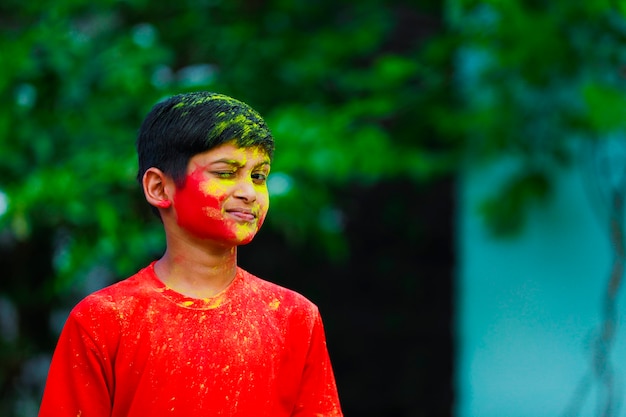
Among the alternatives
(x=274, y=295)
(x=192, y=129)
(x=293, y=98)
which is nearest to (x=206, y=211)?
(x=192, y=129)

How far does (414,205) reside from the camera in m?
7.80

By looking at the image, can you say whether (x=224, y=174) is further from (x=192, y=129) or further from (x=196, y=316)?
(x=196, y=316)

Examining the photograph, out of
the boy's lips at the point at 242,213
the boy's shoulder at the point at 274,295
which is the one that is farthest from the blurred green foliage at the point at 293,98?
the boy's lips at the point at 242,213

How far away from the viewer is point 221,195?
2.31 metres

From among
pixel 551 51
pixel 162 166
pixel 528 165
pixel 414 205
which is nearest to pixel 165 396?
pixel 162 166

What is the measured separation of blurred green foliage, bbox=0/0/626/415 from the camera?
218 inches

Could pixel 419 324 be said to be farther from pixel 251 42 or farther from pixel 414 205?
pixel 251 42

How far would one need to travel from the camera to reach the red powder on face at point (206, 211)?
2.31m

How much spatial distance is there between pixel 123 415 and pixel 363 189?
224 inches

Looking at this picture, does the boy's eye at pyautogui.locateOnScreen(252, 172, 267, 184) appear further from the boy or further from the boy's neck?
the boy's neck

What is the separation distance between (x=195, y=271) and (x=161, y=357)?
0.71 feet

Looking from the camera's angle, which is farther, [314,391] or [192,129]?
[314,391]

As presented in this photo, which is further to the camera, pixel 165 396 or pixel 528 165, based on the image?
pixel 528 165

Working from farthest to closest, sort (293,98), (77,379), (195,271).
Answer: (293,98) < (195,271) < (77,379)
